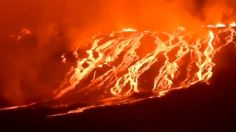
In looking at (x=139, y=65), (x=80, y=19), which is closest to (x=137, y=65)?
(x=139, y=65)

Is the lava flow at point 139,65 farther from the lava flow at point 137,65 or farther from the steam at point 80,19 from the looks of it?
the steam at point 80,19

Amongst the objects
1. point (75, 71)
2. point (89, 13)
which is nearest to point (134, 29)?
point (89, 13)

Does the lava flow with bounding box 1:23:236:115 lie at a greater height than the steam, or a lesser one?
lesser

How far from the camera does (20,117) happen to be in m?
12.6

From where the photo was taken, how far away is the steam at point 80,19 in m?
17.3

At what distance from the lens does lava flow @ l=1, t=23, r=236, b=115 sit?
528 inches

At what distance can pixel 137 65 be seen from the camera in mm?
15070

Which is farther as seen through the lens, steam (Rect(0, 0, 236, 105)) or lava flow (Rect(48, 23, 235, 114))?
steam (Rect(0, 0, 236, 105))

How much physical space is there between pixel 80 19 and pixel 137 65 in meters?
4.93

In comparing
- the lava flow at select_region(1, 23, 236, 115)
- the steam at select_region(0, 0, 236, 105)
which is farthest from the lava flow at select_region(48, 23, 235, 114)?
the steam at select_region(0, 0, 236, 105)

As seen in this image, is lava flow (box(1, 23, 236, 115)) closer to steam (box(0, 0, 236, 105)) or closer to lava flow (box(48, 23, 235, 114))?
lava flow (box(48, 23, 235, 114))

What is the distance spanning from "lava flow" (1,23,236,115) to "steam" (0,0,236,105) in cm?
60

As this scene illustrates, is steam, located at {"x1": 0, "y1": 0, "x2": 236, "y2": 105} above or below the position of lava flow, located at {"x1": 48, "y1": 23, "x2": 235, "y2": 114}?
above

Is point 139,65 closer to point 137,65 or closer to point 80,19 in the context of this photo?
point 137,65
